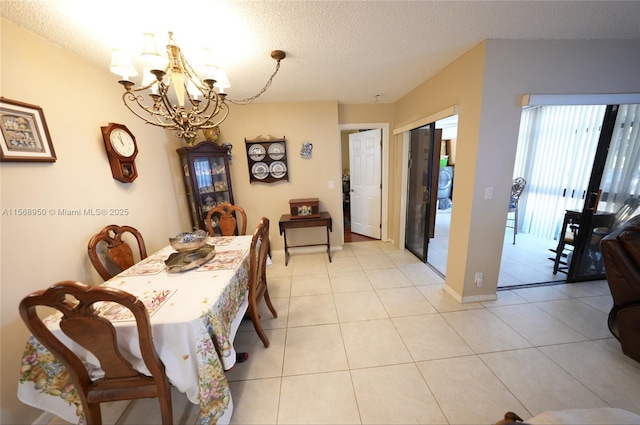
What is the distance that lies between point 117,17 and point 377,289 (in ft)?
9.94

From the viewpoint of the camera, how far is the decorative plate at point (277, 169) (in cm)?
322

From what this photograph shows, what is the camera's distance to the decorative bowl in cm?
165

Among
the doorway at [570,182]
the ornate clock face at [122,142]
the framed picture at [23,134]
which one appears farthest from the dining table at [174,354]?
the doorway at [570,182]

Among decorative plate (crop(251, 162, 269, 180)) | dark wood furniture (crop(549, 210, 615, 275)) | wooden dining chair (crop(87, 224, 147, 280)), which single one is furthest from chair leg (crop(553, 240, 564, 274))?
wooden dining chair (crop(87, 224, 147, 280))

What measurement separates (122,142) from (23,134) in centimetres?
70

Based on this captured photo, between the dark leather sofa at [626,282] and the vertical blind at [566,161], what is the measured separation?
116 cm

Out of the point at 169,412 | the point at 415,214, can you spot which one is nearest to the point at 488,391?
the point at 169,412

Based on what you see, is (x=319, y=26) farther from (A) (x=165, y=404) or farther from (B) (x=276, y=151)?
(A) (x=165, y=404)

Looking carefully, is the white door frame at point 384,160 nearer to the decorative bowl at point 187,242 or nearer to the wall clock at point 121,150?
the decorative bowl at point 187,242

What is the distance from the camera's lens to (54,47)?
154cm

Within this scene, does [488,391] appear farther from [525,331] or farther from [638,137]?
[638,137]

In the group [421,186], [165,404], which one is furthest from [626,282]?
[165,404]

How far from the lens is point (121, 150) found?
1.98 meters

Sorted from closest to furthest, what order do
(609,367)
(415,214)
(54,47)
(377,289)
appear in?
(609,367)
(54,47)
(377,289)
(415,214)
